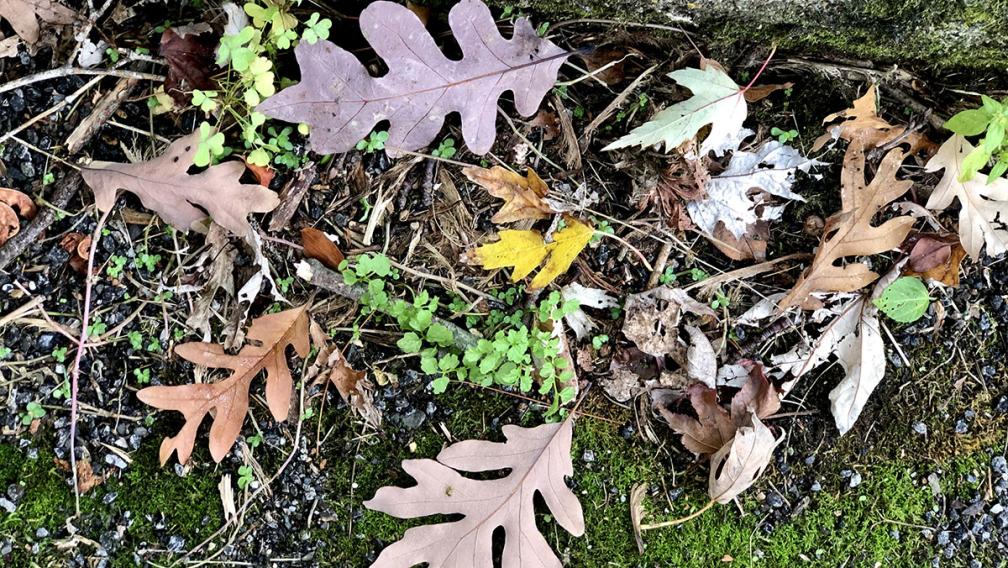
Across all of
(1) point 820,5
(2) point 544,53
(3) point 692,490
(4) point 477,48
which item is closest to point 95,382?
(4) point 477,48

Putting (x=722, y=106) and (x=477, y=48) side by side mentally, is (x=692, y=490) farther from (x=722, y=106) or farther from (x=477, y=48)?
(x=477, y=48)

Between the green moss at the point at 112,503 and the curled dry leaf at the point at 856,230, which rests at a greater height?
the curled dry leaf at the point at 856,230

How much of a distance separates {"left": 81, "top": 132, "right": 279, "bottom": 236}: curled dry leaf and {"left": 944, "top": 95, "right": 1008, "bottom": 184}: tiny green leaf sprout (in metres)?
2.01

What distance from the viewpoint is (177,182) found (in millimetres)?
2254

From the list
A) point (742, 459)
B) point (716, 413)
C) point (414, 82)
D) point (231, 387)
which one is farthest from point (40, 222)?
point (742, 459)

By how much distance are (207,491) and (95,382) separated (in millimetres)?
482

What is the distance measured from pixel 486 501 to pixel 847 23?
5.78ft

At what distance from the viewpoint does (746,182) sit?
2.36 m

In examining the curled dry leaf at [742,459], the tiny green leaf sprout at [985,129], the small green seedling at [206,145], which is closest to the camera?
the tiny green leaf sprout at [985,129]

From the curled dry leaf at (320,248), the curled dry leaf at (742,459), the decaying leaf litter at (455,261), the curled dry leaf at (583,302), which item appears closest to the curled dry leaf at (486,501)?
the decaying leaf litter at (455,261)

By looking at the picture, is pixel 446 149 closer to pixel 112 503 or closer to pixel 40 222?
pixel 40 222

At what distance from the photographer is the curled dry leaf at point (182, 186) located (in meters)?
2.24

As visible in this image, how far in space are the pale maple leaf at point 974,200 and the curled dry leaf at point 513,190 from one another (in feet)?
4.11

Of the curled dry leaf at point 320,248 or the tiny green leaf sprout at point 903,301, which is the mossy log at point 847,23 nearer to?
the tiny green leaf sprout at point 903,301
